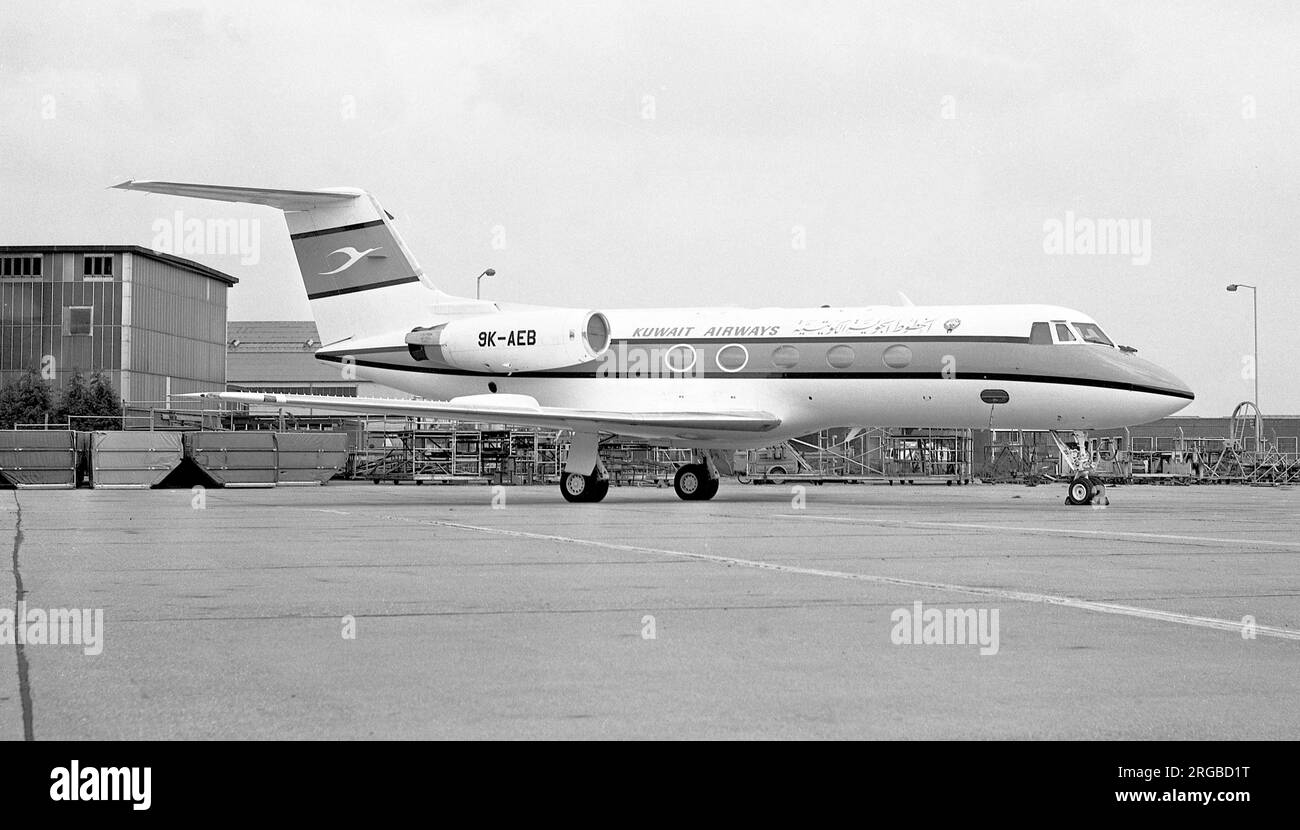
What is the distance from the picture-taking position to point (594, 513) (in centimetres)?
1930

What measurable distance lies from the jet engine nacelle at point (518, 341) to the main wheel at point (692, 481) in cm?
282

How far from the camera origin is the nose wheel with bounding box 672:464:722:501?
82.2ft

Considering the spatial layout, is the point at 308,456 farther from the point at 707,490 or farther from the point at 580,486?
the point at 707,490

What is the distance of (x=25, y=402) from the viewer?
60312 millimetres

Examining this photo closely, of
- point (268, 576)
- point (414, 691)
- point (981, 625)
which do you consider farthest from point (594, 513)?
point (414, 691)

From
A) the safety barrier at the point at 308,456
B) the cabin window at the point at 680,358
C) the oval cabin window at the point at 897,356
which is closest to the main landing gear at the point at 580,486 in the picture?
the cabin window at the point at 680,358

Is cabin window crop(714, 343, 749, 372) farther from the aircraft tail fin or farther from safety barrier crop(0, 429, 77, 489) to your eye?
safety barrier crop(0, 429, 77, 489)

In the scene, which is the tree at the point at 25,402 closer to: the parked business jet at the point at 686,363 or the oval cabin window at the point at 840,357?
the parked business jet at the point at 686,363

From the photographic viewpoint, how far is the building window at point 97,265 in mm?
64688

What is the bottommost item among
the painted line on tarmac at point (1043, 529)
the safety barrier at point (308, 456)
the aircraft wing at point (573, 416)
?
the painted line on tarmac at point (1043, 529)

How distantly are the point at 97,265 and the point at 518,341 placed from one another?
47146 mm

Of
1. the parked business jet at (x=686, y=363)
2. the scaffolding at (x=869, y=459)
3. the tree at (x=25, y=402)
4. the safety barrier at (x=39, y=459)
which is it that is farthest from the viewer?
the tree at (x=25, y=402)
